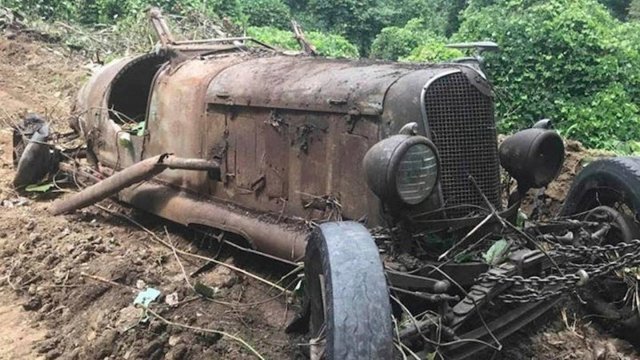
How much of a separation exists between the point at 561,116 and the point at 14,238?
909 centimetres

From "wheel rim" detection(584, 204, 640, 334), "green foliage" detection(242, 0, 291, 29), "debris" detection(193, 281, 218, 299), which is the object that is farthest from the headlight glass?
"green foliage" detection(242, 0, 291, 29)

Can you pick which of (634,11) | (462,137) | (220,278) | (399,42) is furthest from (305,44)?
(634,11)

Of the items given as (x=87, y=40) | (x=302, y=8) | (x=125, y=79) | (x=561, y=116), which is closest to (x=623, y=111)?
(x=561, y=116)

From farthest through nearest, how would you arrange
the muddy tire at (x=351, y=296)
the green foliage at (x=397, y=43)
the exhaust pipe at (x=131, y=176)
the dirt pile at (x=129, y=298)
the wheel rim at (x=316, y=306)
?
the green foliage at (x=397, y=43)
the exhaust pipe at (x=131, y=176)
the dirt pile at (x=129, y=298)
the wheel rim at (x=316, y=306)
the muddy tire at (x=351, y=296)

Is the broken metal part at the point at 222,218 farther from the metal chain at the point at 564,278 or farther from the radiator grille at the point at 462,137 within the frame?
the metal chain at the point at 564,278

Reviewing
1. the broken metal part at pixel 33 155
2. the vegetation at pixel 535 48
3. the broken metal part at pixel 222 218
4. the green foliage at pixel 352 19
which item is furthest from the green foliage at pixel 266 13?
the broken metal part at pixel 222 218

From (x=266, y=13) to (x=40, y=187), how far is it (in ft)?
46.3

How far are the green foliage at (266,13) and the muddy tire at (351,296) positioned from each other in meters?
17.2

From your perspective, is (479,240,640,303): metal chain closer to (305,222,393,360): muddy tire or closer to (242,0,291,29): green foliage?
(305,222,393,360): muddy tire

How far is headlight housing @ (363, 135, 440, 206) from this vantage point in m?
3.63

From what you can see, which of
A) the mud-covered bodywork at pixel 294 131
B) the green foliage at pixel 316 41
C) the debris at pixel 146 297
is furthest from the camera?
the green foliage at pixel 316 41

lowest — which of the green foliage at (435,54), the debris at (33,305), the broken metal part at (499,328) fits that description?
the debris at (33,305)

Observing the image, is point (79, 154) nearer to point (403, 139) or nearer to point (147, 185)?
point (147, 185)

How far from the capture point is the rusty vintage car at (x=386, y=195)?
140 inches
